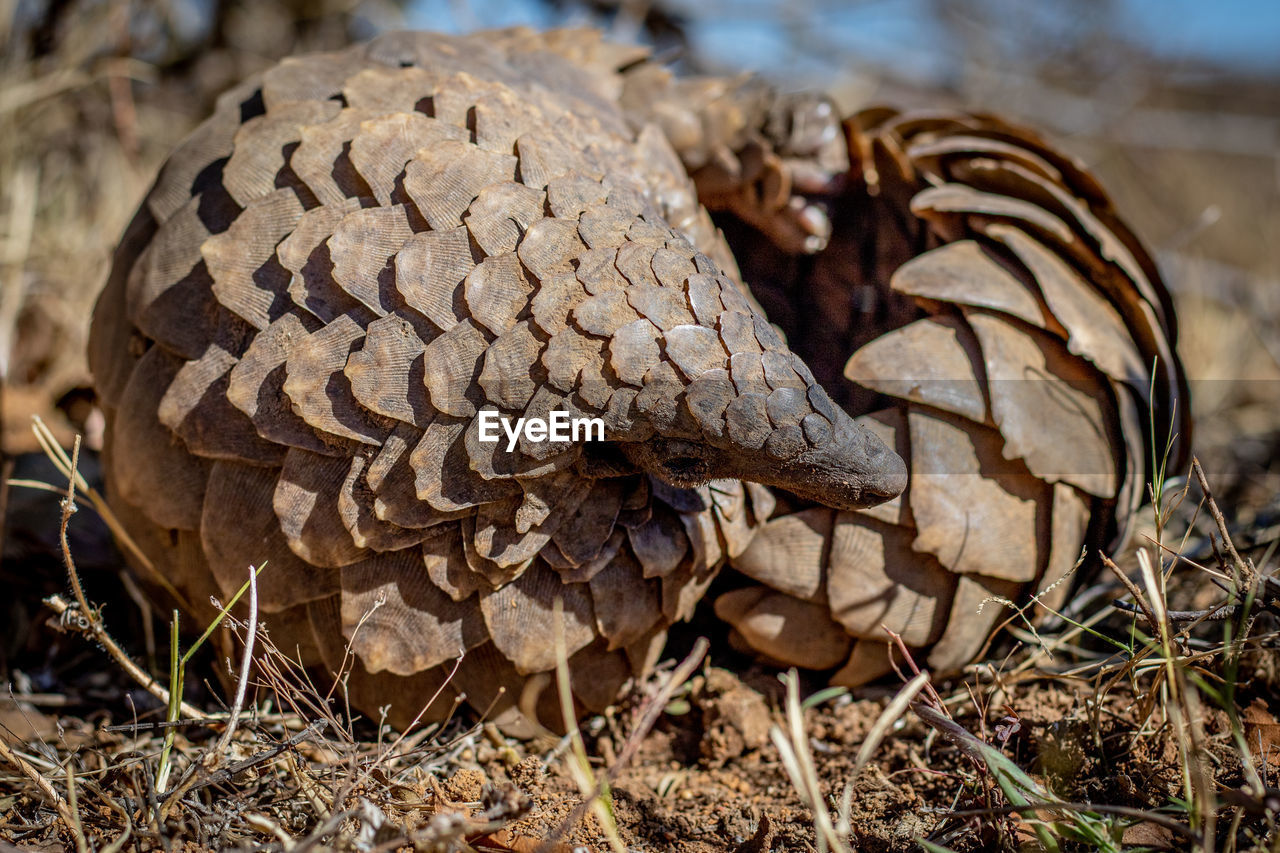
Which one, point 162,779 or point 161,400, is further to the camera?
point 161,400

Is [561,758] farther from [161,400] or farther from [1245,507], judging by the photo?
[1245,507]

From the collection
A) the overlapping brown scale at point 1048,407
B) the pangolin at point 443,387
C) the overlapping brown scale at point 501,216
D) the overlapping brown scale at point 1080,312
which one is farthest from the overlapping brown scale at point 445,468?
the overlapping brown scale at point 1080,312

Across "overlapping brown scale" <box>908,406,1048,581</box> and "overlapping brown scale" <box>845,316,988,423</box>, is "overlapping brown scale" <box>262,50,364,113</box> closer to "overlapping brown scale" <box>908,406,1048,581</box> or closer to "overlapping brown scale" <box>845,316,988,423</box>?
"overlapping brown scale" <box>845,316,988,423</box>

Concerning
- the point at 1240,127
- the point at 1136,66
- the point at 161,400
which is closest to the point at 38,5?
the point at 161,400

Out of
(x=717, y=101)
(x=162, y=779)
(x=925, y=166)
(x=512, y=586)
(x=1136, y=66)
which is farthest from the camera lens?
(x=1136, y=66)

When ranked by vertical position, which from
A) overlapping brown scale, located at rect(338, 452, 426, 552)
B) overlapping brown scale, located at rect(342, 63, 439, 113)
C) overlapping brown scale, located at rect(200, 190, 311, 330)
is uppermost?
overlapping brown scale, located at rect(342, 63, 439, 113)

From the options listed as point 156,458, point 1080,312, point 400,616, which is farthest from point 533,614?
point 1080,312

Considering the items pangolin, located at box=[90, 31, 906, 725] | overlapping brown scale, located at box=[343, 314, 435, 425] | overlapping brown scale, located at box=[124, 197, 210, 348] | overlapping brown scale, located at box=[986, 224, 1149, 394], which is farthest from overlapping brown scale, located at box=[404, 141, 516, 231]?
overlapping brown scale, located at box=[986, 224, 1149, 394]
